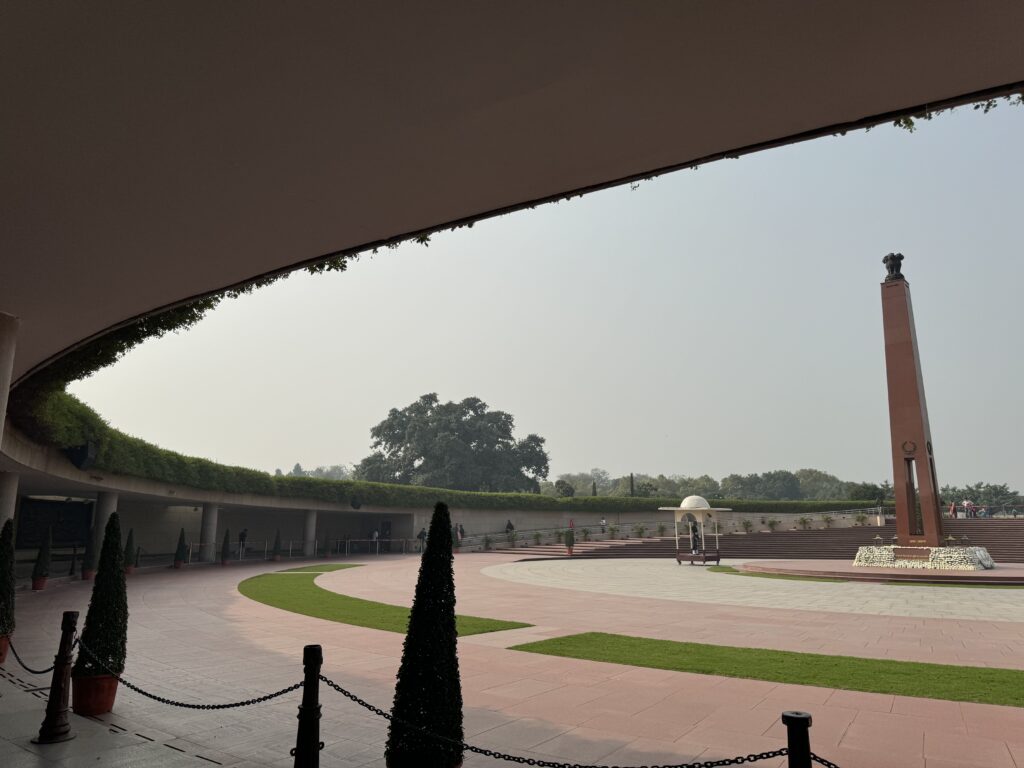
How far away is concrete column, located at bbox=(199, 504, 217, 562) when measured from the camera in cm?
3156

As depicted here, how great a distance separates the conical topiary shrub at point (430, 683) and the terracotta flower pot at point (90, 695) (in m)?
4.12

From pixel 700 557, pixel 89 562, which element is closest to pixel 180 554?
pixel 89 562

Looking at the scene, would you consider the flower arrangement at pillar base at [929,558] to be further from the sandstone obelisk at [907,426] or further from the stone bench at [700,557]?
the stone bench at [700,557]

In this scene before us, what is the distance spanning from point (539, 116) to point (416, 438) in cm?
7187

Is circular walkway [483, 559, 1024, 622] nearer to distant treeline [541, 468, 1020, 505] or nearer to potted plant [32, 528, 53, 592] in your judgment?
potted plant [32, 528, 53, 592]

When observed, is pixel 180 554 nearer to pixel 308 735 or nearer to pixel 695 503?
pixel 695 503

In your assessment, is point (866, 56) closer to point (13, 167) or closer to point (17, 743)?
point (13, 167)

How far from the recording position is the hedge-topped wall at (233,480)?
17844 millimetres

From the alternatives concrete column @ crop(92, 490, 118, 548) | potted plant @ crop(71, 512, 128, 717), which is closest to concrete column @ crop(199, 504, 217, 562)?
concrete column @ crop(92, 490, 118, 548)

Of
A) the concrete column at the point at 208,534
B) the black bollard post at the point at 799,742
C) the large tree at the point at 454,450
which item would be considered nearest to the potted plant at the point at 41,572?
the concrete column at the point at 208,534

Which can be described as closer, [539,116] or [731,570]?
[539,116]

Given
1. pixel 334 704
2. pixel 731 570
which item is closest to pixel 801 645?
pixel 334 704

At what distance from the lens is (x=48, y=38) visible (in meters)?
3.01

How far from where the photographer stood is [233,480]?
32.4 m
